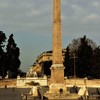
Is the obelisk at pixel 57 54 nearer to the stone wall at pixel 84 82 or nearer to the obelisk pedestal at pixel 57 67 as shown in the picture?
the obelisk pedestal at pixel 57 67

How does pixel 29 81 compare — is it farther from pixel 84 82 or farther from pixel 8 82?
pixel 84 82

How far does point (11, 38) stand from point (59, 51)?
49822 millimetres

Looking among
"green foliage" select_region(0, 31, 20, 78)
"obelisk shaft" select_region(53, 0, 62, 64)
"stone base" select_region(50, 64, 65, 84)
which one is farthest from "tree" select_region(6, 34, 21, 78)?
"stone base" select_region(50, 64, 65, 84)

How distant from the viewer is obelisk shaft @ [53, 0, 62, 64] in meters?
30.7

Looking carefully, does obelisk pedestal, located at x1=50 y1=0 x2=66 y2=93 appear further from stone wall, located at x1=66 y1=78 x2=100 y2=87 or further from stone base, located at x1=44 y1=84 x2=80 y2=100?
stone wall, located at x1=66 y1=78 x2=100 y2=87

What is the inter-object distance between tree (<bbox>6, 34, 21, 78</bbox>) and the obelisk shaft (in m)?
43.5

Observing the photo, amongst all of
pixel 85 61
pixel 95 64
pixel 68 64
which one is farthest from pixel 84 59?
pixel 68 64

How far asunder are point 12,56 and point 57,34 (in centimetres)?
4537

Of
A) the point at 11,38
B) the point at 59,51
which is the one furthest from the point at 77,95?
the point at 11,38

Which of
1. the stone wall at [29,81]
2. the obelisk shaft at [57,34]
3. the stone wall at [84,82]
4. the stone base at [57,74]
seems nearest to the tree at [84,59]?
the stone wall at [84,82]

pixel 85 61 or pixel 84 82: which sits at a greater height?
pixel 85 61

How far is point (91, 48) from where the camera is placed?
78750 mm

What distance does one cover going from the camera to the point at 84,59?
249ft

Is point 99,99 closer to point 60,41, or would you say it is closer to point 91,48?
point 60,41
